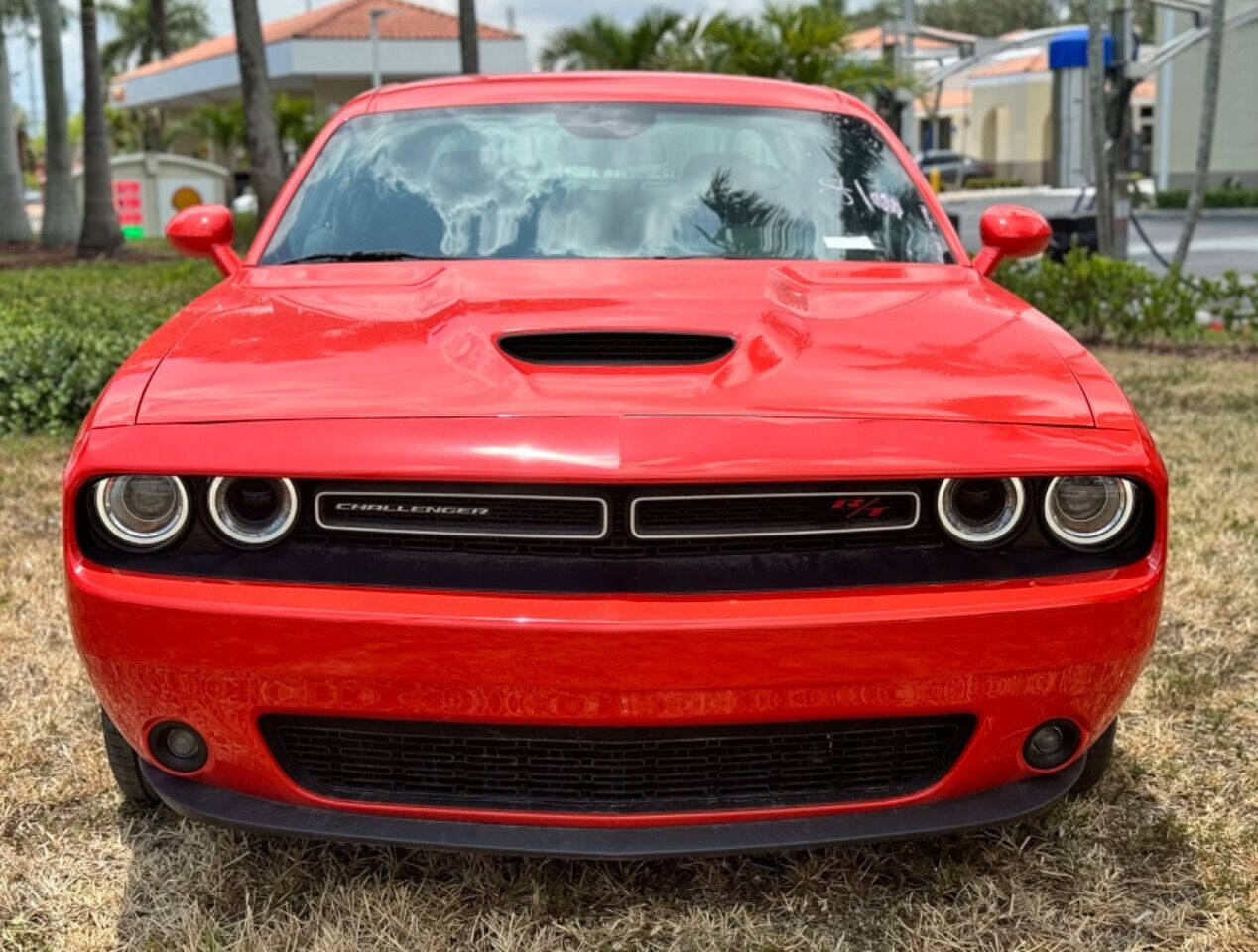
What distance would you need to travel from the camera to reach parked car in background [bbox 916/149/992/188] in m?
46.7

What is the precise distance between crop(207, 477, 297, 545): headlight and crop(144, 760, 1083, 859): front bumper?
0.46 metres

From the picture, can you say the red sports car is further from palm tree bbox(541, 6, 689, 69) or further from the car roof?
palm tree bbox(541, 6, 689, 69)

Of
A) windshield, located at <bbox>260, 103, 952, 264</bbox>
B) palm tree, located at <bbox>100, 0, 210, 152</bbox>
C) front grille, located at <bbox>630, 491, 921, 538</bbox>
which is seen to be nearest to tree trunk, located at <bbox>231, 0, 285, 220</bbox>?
windshield, located at <bbox>260, 103, 952, 264</bbox>

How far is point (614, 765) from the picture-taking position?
7.30ft

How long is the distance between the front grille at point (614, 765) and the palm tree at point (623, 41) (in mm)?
19933

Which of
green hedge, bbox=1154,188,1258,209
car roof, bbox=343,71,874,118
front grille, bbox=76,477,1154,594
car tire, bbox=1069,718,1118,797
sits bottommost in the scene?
green hedge, bbox=1154,188,1258,209

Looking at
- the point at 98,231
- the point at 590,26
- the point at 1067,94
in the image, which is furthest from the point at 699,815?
the point at 1067,94

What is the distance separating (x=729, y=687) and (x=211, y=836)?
1261 millimetres

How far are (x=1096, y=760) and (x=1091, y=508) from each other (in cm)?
70

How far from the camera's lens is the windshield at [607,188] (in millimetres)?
3236

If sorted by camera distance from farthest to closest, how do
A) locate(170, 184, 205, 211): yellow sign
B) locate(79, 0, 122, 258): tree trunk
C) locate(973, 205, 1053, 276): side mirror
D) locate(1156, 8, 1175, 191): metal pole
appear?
locate(1156, 8, 1175, 191): metal pole
locate(170, 184, 205, 211): yellow sign
locate(79, 0, 122, 258): tree trunk
locate(973, 205, 1053, 276): side mirror

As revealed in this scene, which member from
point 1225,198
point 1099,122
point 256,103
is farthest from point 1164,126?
point 256,103

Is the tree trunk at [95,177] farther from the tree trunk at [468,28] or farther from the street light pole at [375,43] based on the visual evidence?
the street light pole at [375,43]

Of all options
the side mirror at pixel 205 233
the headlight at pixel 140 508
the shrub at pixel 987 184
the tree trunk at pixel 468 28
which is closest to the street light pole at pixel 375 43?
the tree trunk at pixel 468 28
